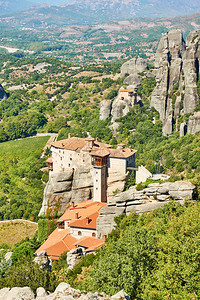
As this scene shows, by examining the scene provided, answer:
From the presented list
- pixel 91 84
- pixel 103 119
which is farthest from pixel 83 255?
pixel 91 84

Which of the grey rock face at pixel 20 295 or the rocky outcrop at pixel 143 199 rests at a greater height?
the grey rock face at pixel 20 295

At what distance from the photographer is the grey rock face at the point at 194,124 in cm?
5984

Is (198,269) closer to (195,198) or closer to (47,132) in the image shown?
(195,198)

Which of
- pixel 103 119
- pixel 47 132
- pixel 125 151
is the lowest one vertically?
pixel 47 132

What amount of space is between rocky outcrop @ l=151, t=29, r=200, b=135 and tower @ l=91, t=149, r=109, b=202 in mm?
26268

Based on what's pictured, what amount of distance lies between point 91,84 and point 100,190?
83.1 metres

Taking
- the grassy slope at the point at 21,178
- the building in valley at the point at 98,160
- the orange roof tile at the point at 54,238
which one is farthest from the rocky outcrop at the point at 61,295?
the grassy slope at the point at 21,178

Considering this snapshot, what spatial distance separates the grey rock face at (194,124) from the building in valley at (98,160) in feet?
54.0

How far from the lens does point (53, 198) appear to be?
48.1 metres

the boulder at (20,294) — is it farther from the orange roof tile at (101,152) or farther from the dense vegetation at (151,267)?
the orange roof tile at (101,152)

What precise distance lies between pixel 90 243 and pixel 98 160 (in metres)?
10.3

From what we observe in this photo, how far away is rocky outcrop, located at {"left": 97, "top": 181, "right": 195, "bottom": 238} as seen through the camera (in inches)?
1236

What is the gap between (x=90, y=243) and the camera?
118 ft

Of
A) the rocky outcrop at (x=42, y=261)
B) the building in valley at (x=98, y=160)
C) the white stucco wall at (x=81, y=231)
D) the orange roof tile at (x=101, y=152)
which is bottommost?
the white stucco wall at (x=81, y=231)
